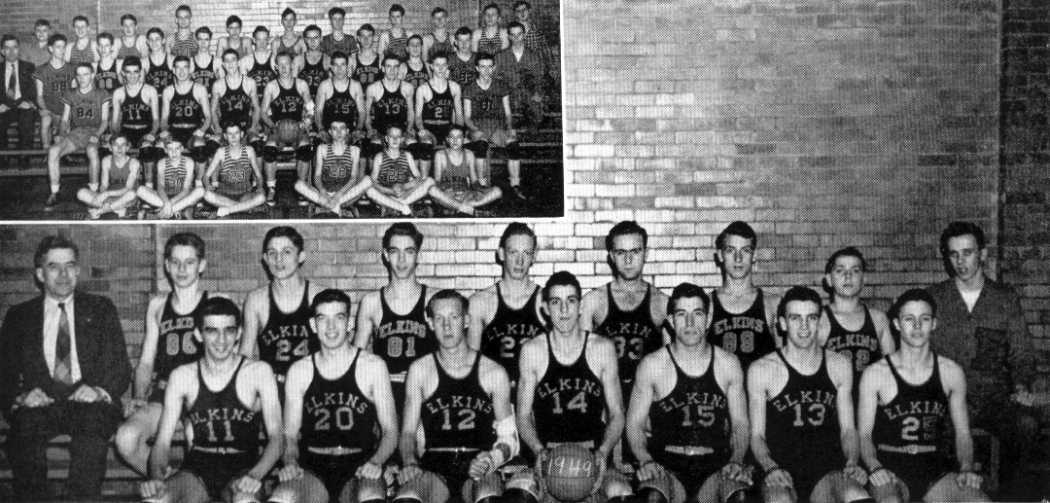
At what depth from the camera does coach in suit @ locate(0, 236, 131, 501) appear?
4.88 m

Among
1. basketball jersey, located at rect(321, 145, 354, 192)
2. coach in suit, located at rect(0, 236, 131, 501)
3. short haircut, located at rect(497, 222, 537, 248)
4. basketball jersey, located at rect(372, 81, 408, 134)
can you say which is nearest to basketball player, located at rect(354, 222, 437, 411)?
basketball jersey, located at rect(321, 145, 354, 192)

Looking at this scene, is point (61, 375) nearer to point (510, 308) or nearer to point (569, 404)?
point (510, 308)

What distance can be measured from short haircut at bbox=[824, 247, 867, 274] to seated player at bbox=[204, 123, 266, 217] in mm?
3410

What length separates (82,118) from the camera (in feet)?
17.2

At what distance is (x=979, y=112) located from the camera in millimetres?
5141

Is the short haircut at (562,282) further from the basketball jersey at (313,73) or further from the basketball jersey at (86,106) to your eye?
the basketball jersey at (86,106)

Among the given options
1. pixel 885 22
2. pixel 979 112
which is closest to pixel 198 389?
pixel 885 22

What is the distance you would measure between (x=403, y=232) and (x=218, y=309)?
1.13 m

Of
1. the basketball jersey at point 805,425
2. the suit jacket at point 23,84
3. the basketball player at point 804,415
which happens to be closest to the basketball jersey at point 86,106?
the suit jacket at point 23,84

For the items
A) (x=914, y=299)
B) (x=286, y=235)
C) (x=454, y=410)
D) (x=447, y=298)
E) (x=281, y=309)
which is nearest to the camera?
(x=454, y=410)

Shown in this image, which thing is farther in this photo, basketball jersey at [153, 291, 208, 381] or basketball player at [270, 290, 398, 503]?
basketball jersey at [153, 291, 208, 381]

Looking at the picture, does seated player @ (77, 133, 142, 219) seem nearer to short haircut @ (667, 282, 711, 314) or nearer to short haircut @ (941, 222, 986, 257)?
short haircut @ (667, 282, 711, 314)

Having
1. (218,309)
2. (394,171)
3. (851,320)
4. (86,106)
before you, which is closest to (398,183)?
(394,171)

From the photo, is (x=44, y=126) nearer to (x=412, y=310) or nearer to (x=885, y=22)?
(x=412, y=310)
